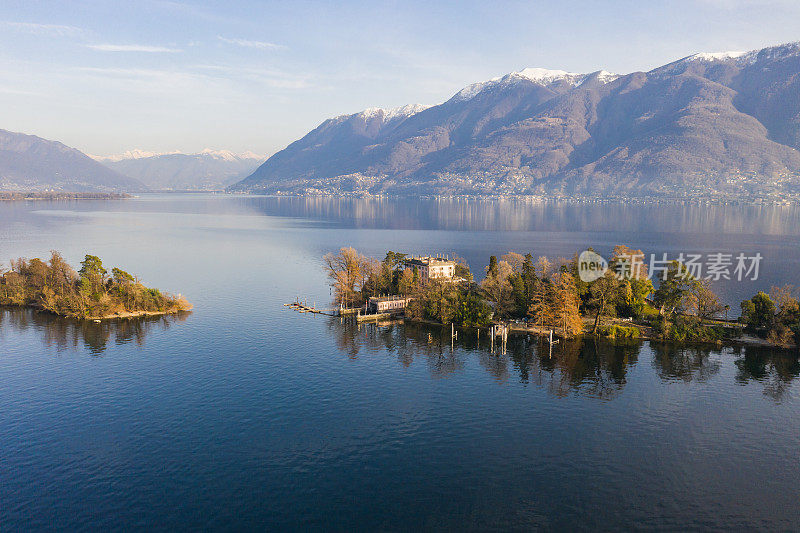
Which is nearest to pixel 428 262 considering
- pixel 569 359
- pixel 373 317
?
pixel 373 317

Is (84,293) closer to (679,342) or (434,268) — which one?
(434,268)

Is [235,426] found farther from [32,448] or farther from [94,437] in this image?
[32,448]

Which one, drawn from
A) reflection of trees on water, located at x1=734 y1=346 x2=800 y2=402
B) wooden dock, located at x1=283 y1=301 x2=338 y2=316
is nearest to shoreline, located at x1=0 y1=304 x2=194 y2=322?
wooden dock, located at x1=283 y1=301 x2=338 y2=316

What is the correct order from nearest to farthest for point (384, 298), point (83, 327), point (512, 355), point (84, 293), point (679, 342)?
point (512, 355), point (679, 342), point (83, 327), point (84, 293), point (384, 298)

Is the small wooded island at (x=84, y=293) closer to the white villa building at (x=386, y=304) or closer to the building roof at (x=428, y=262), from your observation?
the white villa building at (x=386, y=304)

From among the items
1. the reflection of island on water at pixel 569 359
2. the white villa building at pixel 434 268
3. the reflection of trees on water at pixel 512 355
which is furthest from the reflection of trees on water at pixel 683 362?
the white villa building at pixel 434 268
